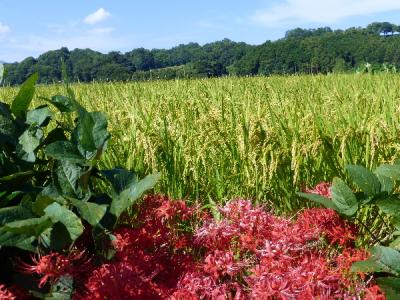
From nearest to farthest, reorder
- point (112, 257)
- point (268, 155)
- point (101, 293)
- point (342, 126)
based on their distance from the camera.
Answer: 1. point (101, 293)
2. point (112, 257)
3. point (268, 155)
4. point (342, 126)

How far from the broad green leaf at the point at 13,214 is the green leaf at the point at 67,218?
45mm

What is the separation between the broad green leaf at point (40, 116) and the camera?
126cm

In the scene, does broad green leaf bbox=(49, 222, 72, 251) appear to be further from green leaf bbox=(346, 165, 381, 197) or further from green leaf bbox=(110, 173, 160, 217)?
green leaf bbox=(346, 165, 381, 197)

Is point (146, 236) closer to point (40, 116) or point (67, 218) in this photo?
point (67, 218)

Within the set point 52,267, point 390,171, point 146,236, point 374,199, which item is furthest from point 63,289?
point 390,171

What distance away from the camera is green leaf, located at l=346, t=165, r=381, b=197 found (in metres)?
1.09

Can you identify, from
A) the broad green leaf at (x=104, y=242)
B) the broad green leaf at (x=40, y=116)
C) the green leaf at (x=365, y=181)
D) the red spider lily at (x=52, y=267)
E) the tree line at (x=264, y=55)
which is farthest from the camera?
the tree line at (x=264, y=55)

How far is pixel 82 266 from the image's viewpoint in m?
0.94

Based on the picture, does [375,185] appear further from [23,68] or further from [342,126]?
[23,68]

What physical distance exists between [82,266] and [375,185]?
1.93 feet

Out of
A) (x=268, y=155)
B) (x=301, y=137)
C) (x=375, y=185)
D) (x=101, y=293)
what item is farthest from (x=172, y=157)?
(x=101, y=293)

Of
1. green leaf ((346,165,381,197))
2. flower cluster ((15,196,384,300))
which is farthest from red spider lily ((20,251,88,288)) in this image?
green leaf ((346,165,381,197))

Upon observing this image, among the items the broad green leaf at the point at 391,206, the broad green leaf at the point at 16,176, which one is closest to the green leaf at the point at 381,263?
the broad green leaf at the point at 391,206

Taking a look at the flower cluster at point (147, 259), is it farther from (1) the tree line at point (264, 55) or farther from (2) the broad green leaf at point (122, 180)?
(1) the tree line at point (264, 55)
